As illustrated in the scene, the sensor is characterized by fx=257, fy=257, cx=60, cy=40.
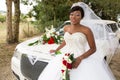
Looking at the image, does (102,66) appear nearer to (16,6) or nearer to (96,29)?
(96,29)

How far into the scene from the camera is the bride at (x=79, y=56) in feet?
11.8

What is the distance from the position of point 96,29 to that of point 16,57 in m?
2.42

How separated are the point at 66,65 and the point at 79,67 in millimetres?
289

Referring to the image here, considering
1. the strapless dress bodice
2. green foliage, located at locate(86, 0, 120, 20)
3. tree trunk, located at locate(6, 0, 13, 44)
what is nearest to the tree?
tree trunk, located at locate(6, 0, 13, 44)

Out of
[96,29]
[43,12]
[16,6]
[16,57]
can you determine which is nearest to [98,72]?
[16,57]

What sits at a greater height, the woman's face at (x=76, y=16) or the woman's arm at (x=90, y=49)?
the woman's face at (x=76, y=16)

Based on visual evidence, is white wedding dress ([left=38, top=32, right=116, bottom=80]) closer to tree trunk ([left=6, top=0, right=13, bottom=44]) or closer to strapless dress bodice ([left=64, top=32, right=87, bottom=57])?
strapless dress bodice ([left=64, top=32, right=87, bottom=57])

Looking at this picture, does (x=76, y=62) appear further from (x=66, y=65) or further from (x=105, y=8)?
(x=105, y=8)

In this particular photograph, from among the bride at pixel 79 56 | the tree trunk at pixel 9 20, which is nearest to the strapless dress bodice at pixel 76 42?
the bride at pixel 79 56

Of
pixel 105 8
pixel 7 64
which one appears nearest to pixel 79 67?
pixel 7 64

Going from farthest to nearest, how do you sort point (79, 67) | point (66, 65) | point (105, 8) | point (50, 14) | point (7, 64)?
1. point (105, 8)
2. point (50, 14)
3. point (7, 64)
4. point (79, 67)
5. point (66, 65)

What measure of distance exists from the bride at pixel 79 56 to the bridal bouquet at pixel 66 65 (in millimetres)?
90

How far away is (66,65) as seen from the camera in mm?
3543

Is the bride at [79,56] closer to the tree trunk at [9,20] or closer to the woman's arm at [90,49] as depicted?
the woman's arm at [90,49]
